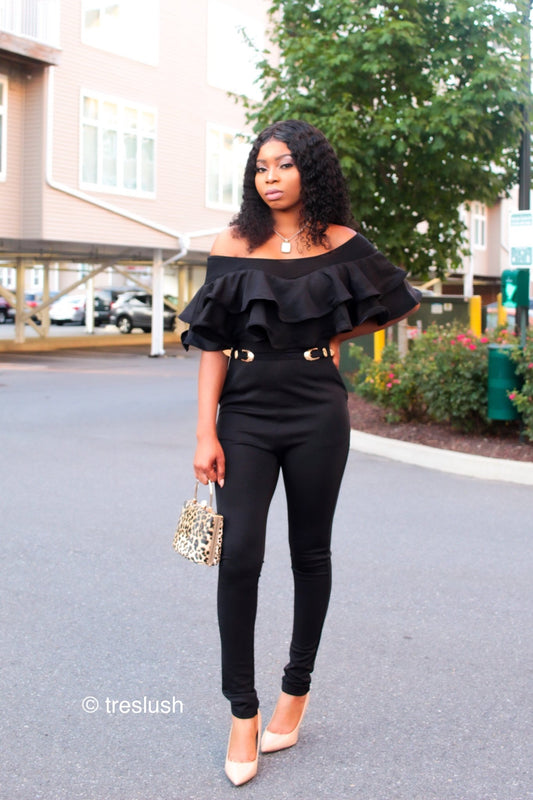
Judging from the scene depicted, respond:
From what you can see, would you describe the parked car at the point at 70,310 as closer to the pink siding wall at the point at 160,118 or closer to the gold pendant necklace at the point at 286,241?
the pink siding wall at the point at 160,118

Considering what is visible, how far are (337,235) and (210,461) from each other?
852 mm

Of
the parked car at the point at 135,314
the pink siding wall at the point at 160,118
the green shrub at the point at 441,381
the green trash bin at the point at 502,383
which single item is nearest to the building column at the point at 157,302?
the pink siding wall at the point at 160,118

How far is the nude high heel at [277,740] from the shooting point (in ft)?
10.5

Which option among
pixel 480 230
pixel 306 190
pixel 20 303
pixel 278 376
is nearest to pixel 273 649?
pixel 278 376

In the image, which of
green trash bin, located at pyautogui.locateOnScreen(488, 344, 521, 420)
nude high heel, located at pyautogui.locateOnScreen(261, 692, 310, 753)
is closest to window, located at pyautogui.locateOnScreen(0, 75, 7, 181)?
green trash bin, located at pyautogui.locateOnScreen(488, 344, 521, 420)

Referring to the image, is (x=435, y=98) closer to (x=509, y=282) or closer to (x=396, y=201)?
(x=396, y=201)

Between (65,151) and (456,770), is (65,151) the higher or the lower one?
the higher one

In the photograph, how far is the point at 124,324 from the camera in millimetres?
40344

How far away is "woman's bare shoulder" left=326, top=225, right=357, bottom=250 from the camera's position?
317cm

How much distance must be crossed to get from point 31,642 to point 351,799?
1856 mm

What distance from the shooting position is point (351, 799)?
9.49ft

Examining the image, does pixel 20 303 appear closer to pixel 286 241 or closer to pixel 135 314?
pixel 135 314

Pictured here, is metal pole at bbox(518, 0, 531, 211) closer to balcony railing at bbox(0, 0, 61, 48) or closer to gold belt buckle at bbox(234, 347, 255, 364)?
gold belt buckle at bbox(234, 347, 255, 364)

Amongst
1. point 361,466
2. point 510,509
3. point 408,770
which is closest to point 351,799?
point 408,770
